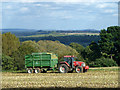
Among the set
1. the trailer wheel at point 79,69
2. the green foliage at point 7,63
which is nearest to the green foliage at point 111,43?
the green foliage at point 7,63

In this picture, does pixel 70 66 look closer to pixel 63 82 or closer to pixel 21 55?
pixel 63 82

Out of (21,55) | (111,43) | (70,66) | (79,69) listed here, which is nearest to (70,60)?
(70,66)

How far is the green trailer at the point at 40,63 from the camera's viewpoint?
30.5 metres

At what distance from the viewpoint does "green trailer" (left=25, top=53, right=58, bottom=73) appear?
3052 cm

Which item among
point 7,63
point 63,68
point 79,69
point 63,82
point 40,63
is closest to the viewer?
point 63,82

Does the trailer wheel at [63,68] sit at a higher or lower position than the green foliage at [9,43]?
lower

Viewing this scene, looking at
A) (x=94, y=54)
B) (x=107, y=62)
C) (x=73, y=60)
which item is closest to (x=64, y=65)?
(x=73, y=60)

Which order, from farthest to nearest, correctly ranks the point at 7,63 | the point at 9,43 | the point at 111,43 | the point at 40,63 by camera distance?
the point at 9,43
the point at 111,43
the point at 7,63
the point at 40,63

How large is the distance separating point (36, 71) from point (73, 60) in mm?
4243

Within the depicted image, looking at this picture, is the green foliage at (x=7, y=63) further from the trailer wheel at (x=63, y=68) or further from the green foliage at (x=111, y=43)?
the green foliage at (x=111, y=43)

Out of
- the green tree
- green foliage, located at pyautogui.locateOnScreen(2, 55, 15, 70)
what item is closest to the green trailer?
the green tree

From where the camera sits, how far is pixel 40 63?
3069 centimetres

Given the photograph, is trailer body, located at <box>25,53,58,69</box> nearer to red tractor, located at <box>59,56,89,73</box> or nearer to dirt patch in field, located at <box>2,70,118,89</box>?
red tractor, located at <box>59,56,89,73</box>

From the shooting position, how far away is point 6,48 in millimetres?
65750
